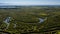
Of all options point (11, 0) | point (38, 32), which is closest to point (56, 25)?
point (38, 32)

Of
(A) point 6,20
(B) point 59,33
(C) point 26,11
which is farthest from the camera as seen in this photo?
(C) point 26,11

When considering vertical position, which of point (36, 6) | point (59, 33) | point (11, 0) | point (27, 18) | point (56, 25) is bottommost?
point (59, 33)

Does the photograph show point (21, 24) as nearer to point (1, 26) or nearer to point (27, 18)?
point (27, 18)

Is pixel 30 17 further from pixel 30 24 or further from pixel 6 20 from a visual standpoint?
pixel 6 20

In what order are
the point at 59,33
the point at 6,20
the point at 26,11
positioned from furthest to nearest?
the point at 26,11
the point at 6,20
the point at 59,33

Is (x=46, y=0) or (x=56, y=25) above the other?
(x=46, y=0)

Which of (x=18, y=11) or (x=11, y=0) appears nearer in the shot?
(x=18, y=11)
